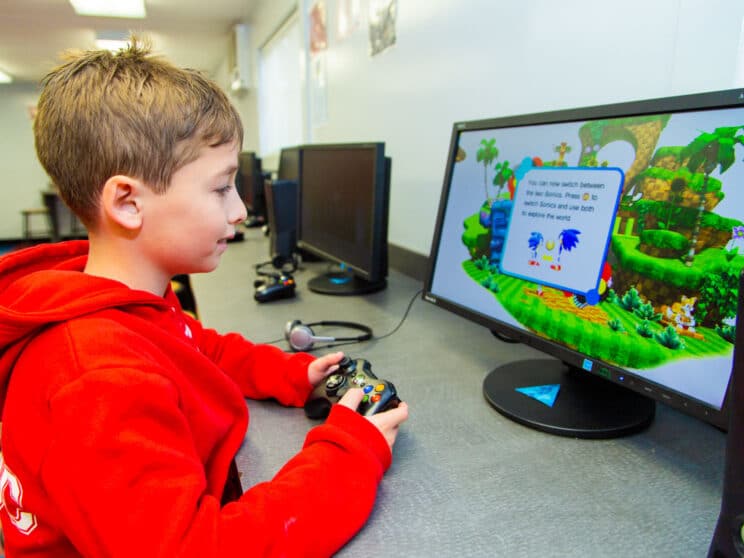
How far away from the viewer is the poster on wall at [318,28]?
2.28 m

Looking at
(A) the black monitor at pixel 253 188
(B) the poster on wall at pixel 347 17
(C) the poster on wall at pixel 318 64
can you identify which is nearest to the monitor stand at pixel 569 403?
(B) the poster on wall at pixel 347 17

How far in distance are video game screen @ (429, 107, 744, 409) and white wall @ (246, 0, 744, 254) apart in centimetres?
24

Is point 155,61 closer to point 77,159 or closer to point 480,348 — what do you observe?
point 77,159

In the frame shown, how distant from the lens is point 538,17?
1.04m

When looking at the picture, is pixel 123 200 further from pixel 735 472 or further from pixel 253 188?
pixel 253 188

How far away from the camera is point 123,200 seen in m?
0.54

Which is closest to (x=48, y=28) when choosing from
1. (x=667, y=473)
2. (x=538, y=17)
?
(x=538, y=17)

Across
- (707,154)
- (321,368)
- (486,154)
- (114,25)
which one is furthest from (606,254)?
(114,25)

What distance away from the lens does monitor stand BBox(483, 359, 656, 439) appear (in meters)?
0.65

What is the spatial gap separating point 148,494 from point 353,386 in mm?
318

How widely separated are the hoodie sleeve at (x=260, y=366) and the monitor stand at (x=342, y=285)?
522mm

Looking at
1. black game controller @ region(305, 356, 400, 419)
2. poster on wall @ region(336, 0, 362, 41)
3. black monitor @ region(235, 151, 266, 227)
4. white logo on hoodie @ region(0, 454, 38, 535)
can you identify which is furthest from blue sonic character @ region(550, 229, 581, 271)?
black monitor @ region(235, 151, 266, 227)

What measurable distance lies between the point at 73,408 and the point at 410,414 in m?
0.44

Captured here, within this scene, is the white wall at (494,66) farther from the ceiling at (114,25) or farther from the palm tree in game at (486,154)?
the ceiling at (114,25)
